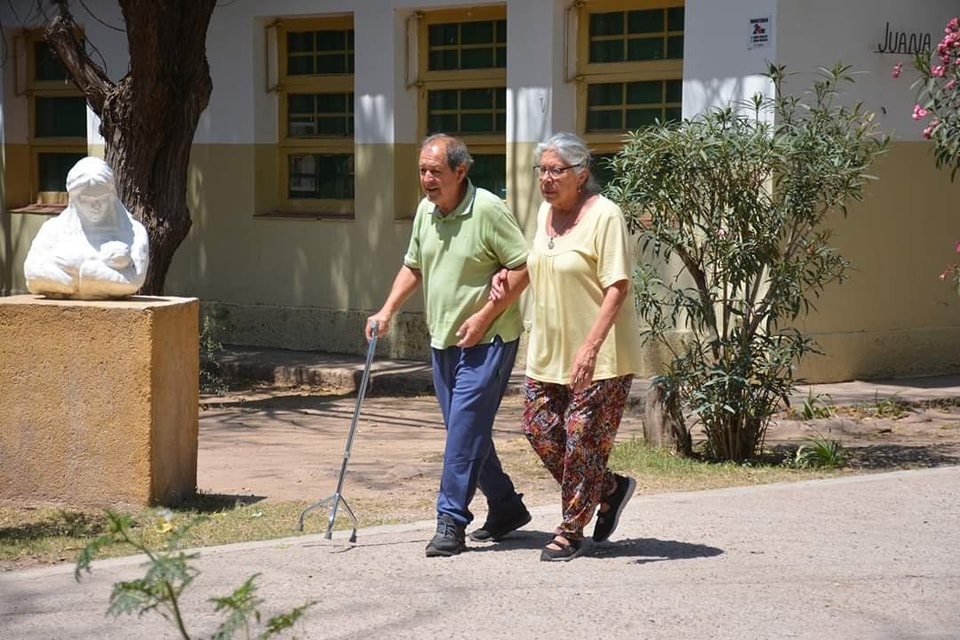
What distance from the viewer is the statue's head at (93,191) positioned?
24.3 ft

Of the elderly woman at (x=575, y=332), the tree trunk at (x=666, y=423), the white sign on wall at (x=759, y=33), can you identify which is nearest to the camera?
the elderly woman at (x=575, y=332)

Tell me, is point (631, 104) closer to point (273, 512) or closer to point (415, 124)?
point (415, 124)

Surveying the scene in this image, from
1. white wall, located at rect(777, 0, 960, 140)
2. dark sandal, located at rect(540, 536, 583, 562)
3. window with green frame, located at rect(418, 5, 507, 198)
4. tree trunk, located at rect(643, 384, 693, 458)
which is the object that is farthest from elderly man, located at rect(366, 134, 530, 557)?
window with green frame, located at rect(418, 5, 507, 198)

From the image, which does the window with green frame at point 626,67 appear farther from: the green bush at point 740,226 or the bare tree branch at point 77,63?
the bare tree branch at point 77,63

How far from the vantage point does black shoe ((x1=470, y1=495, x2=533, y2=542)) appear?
22.0ft

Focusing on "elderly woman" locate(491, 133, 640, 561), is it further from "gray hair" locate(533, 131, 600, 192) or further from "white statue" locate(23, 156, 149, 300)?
"white statue" locate(23, 156, 149, 300)

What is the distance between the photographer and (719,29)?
11.7m

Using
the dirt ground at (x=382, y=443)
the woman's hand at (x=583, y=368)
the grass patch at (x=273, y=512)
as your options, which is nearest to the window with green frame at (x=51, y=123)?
the dirt ground at (x=382, y=443)

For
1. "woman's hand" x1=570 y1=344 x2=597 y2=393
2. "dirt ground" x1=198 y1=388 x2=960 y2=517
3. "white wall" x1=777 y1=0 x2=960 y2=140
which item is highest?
"white wall" x1=777 y1=0 x2=960 y2=140

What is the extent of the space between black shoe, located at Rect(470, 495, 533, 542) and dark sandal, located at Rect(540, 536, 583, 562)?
359 mm

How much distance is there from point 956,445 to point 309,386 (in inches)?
227

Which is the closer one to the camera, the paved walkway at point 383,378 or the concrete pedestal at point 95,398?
the concrete pedestal at point 95,398

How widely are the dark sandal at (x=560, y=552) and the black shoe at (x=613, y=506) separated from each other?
169 millimetres

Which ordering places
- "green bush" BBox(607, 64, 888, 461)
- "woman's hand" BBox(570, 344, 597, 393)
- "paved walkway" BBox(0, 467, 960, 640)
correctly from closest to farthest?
"paved walkway" BBox(0, 467, 960, 640) < "woman's hand" BBox(570, 344, 597, 393) < "green bush" BBox(607, 64, 888, 461)
